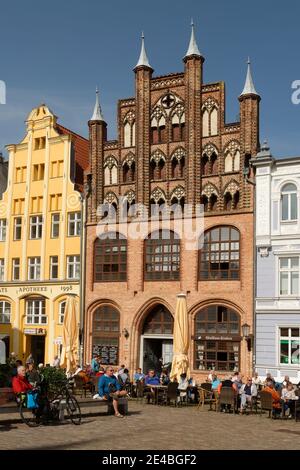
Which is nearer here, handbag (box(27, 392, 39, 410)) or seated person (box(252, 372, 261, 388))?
handbag (box(27, 392, 39, 410))

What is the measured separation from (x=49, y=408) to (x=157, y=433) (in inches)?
107

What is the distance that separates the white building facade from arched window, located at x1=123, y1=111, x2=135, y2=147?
277 inches

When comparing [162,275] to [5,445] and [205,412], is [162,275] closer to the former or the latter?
[205,412]

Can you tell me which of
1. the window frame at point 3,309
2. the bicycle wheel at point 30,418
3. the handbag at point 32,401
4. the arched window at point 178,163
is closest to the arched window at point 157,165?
the arched window at point 178,163

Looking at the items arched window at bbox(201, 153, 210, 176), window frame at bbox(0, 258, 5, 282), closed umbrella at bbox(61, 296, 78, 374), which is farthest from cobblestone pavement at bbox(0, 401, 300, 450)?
window frame at bbox(0, 258, 5, 282)

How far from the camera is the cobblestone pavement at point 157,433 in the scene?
13.1 meters

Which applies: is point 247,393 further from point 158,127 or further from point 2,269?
point 2,269

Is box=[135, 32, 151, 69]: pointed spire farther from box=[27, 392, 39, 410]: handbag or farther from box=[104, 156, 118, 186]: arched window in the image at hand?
box=[27, 392, 39, 410]: handbag

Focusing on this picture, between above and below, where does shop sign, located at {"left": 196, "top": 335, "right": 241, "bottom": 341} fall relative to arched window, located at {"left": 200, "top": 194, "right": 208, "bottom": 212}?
below

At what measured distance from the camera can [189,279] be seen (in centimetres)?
3019

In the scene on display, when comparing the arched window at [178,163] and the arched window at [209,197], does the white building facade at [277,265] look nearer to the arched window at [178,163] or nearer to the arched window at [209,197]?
the arched window at [209,197]

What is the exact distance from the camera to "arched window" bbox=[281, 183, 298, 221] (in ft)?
91.8
